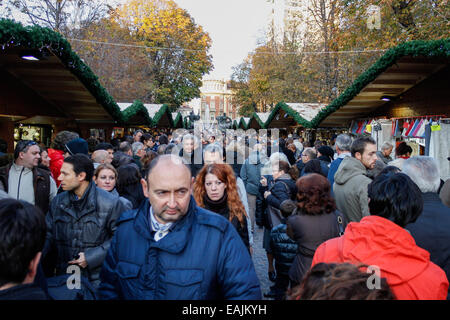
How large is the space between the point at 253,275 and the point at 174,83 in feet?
120

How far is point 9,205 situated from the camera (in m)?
1.73

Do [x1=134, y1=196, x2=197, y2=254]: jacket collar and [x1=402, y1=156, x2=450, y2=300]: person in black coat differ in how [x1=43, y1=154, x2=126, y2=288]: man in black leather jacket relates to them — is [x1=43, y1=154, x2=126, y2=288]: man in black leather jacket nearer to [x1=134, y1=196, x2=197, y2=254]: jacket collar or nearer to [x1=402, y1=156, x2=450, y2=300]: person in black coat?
[x1=134, y1=196, x2=197, y2=254]: jacket collar

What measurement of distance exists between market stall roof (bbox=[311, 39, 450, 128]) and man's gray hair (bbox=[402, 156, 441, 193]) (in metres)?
4.74

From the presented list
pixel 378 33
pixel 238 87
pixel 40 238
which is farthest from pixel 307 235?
pixel 238 87

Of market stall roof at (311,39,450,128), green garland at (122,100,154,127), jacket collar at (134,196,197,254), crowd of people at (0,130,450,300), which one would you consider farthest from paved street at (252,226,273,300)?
green garland at (122,100,154,127)

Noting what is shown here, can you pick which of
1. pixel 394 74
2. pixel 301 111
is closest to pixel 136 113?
pixel 301 111

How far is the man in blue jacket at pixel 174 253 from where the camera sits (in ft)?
6.35

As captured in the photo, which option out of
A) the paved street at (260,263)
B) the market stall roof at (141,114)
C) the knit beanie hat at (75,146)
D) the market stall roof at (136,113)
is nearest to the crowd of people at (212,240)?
the paved street at (260,263)

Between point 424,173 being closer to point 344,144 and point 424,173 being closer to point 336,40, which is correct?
point 344,144

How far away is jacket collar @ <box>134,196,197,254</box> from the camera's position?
6.37ft

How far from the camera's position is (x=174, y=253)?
193 cm

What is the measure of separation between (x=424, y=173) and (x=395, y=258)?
1.51 meters

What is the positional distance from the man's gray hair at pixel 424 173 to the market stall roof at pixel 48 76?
5442 millimetres
